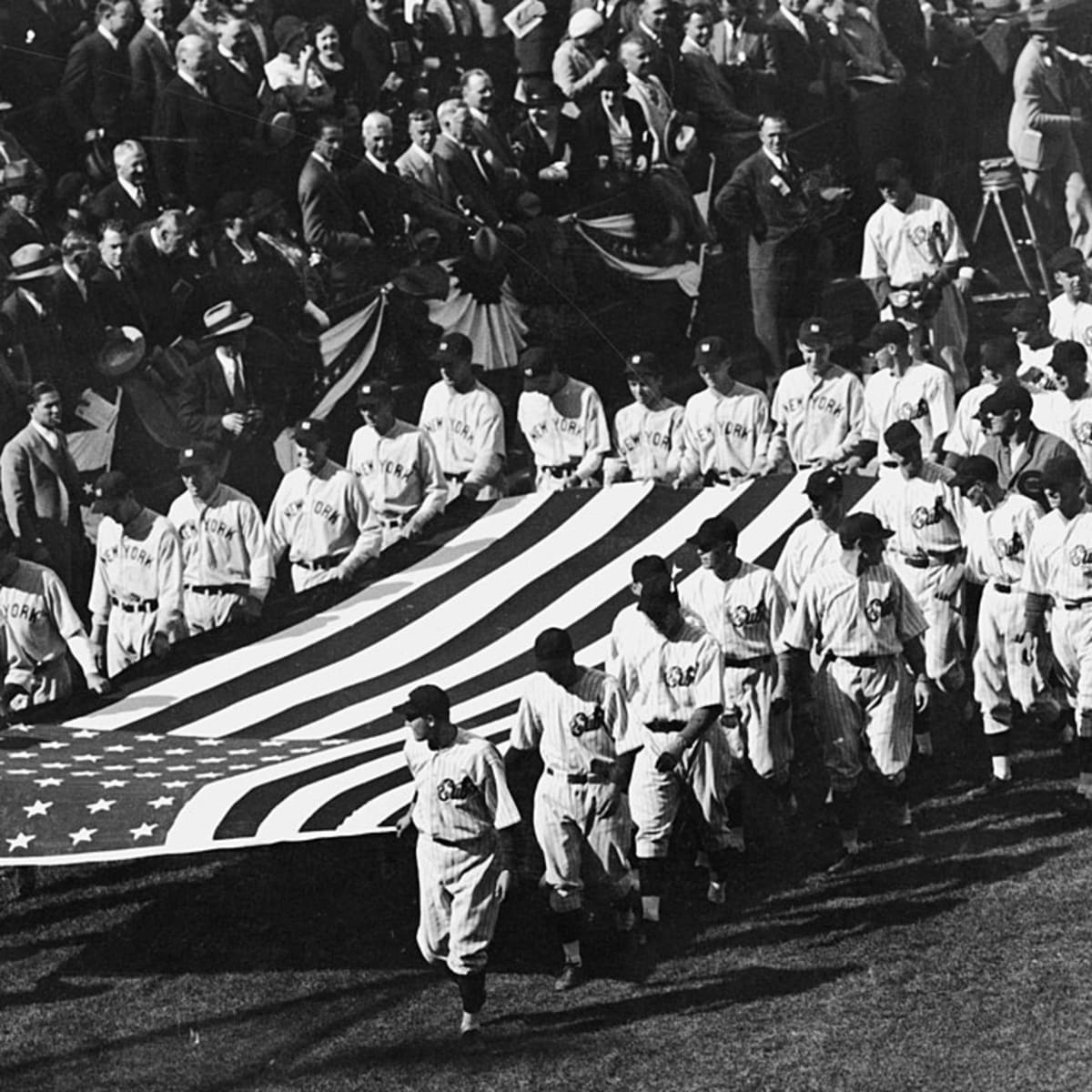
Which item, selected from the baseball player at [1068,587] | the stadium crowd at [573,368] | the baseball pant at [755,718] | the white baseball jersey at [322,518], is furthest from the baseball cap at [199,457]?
the baseball player at [1068,587]

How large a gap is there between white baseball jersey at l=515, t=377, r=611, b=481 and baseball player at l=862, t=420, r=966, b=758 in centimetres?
202

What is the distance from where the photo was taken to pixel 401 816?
957cm

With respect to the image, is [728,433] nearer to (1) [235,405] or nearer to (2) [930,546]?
(2) [930,546]

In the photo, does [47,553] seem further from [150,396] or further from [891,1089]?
[891,1089]

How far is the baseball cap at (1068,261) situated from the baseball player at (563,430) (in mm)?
3076

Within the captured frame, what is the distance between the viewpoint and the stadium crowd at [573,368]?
35.1 feet

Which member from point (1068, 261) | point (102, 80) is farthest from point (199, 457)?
point (1068, 261)

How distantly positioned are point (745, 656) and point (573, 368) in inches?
181

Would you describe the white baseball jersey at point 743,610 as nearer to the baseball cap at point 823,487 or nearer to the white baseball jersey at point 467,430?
the baseball cap at point 823,487

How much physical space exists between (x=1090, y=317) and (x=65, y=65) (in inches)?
234

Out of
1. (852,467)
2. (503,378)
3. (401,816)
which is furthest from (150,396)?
(401,816)

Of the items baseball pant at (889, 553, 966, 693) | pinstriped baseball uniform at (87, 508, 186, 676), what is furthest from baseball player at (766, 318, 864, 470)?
pinstriped baseball uniform at (87, 508, 186, 676)

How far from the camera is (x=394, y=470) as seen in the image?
12.7 m

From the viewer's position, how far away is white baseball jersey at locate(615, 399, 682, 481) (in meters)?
13.4
